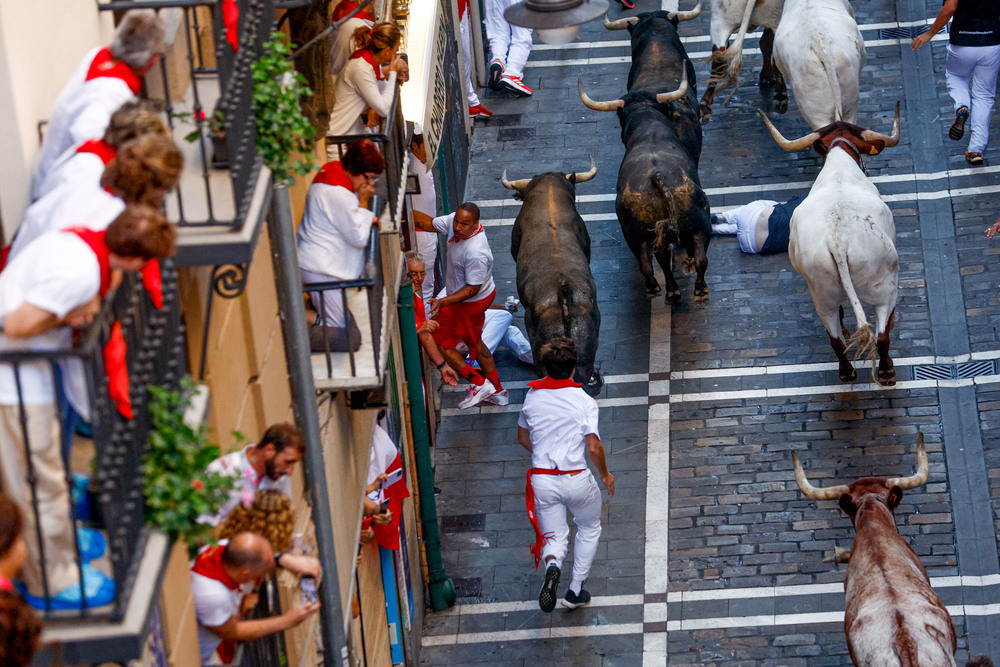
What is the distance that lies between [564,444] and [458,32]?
30.3 feet

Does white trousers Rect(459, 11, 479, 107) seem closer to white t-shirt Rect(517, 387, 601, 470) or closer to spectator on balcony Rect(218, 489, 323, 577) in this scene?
white t-shirt Rect(517, 387, 601, 470)

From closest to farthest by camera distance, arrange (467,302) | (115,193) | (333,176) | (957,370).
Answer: (115,193) → (333,176) → (957,370) → (467,302)

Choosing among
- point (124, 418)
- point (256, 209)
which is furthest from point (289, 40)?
point (124, 418)

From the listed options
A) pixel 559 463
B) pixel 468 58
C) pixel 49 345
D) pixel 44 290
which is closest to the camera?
pixel 44 290

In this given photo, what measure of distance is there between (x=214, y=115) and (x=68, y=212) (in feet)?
4.18

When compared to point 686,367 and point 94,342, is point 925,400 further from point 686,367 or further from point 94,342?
point 94,342

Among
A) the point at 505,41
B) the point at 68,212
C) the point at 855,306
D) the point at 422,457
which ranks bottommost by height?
the point at 422,457

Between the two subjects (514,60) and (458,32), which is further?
(514,60)

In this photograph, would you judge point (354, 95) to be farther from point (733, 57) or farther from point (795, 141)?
point (733, 57)

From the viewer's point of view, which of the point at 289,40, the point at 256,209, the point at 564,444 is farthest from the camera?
the point at 564,444

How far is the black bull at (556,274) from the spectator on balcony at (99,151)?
841 centimetres

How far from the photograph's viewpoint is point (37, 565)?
4.44m

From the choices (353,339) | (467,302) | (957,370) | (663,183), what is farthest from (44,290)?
(957,370)

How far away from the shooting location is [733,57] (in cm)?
1933
